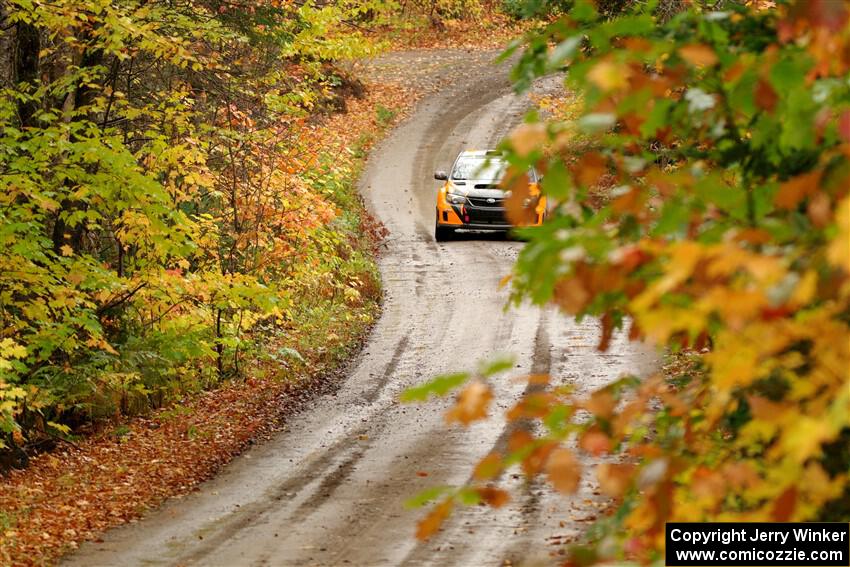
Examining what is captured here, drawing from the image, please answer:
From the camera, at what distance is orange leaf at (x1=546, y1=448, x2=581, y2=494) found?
289 cm

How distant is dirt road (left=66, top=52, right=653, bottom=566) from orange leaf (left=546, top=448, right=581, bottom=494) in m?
5.26

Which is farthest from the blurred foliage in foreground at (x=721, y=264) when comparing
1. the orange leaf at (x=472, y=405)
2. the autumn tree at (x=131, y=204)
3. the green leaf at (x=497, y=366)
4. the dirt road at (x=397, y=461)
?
the autumn tree at (x=131, y=204)

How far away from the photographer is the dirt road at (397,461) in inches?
339

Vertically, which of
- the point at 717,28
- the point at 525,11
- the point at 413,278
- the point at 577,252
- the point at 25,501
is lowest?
the point at 25,501

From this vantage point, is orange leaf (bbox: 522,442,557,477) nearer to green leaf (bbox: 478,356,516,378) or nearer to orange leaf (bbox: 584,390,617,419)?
orange leaf (bbox: 584,390,617,419)

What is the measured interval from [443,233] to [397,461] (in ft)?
41.3

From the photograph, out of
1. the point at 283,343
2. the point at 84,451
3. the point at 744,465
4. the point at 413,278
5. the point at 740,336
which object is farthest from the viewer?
the point at 413,278

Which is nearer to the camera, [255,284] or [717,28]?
[717,28]

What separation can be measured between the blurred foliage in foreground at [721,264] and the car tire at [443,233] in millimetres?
19355

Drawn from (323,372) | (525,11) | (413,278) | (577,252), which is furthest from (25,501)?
(413,278)

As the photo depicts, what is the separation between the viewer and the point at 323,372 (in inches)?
598

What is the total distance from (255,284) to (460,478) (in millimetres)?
3883

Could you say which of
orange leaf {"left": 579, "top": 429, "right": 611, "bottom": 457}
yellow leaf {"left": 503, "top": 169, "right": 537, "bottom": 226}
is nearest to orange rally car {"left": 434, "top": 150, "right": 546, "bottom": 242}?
yellow leaf {"left": 503, "top": 169, "right": 537, "bottom": 226}

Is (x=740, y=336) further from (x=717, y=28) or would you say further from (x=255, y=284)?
(x=255, y=284)
